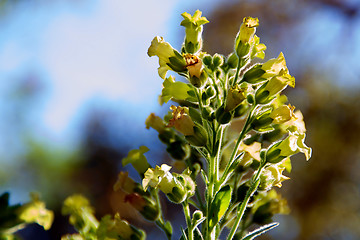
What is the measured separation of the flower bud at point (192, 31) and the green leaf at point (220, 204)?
403 millimetres

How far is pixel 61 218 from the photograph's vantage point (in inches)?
239

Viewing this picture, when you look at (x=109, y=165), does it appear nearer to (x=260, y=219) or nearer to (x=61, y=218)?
(x=61, y=218)

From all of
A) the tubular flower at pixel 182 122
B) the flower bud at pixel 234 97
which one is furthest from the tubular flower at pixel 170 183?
the flower bud at pixel 234 97

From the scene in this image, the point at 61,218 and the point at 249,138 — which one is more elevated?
the point at 61,218

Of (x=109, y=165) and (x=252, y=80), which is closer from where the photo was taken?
(x=252, y=80)

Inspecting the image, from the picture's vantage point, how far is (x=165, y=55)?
3.48 ft

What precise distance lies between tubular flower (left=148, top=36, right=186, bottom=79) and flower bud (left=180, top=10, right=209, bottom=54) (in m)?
0.05

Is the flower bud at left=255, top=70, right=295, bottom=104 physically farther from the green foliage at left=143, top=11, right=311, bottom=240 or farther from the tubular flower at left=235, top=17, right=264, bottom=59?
the tubular flower at left=235, top=17, right=264, bottom=59

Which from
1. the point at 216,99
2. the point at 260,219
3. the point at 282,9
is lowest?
the point at 260,219

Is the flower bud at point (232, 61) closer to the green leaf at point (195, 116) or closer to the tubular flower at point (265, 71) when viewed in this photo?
the tubular flower at point (265, 71)

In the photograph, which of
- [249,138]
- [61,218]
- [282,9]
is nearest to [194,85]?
[249,138]

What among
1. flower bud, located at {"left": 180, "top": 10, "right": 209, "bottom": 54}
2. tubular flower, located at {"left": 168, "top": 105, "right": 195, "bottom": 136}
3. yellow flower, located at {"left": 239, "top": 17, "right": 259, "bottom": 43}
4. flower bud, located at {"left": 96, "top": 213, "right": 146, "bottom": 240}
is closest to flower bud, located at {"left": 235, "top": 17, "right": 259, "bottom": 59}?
yellow flower, located at {"left": 239, "top": 17, "right": 259, "bottom": 43}

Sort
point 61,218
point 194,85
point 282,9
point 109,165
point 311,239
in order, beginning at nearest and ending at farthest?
point 194,85 < point 311,239 < point 61,218 < point 109,165 < point 282,9

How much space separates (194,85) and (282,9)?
7190 millimetres
